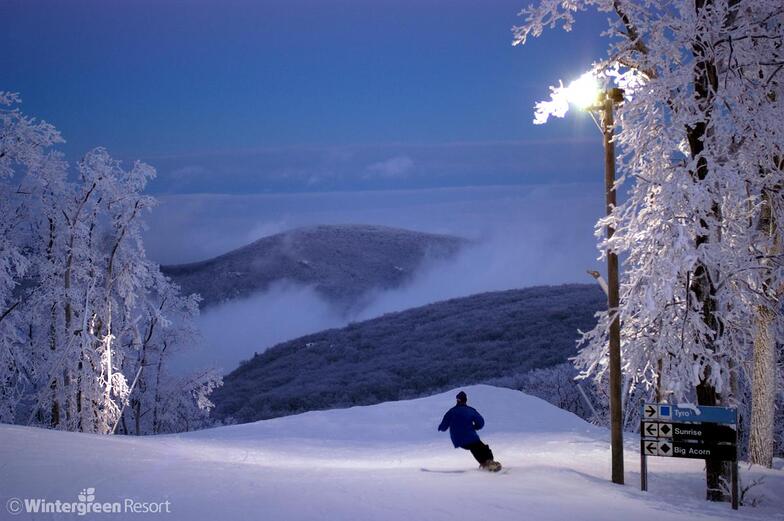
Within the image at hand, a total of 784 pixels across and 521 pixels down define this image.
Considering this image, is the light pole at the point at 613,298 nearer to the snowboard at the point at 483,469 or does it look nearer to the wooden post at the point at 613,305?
the wooden post at the point at 613,305

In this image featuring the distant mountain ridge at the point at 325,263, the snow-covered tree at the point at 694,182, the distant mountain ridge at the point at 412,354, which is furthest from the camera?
the distant mountain ridge at the point at 325,263

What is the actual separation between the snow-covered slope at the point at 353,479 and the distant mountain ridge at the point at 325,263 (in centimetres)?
7313

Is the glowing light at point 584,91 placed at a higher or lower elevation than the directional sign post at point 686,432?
higher

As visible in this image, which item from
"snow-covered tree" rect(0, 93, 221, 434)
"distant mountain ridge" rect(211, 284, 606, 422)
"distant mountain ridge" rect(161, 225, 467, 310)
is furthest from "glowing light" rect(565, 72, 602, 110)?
"distant mountain ridge" rect(161, 225, 467, 310)

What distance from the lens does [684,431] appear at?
11.7m

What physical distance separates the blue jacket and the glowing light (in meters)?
5.72

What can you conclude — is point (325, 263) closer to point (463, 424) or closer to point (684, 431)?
point (463, 424)

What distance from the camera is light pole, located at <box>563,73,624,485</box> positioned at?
11.9 meters

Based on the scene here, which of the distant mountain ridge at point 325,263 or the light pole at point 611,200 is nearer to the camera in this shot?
the light pole at point 611,200

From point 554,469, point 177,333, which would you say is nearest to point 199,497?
point 554,469

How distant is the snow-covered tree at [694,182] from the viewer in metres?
11.1

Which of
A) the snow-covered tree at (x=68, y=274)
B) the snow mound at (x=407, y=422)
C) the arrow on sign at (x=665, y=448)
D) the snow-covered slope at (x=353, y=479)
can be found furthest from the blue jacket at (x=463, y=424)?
the snow-covered tree at (x=68, y=274)

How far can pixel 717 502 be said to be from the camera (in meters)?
11.5

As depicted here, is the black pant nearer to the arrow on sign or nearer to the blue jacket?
Answer: the blue jacket
